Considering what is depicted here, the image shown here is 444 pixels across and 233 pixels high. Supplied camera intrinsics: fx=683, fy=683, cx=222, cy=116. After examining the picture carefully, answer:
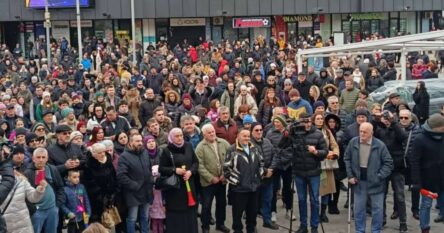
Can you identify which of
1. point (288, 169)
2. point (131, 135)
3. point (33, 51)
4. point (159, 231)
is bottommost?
point (159, 231)

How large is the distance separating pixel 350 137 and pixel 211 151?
7.32 feet

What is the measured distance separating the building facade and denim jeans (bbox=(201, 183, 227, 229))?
98.7 feet

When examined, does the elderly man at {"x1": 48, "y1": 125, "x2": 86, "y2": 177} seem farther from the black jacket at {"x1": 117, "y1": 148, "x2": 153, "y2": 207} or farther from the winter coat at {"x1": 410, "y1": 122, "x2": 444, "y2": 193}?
the winter coat at {"x1": 410, "y1": 122, "x2": 444, "y2": 193}

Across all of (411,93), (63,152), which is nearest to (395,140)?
(63,152)

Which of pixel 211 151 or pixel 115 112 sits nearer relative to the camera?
pixel 211 151

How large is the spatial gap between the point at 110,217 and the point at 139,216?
1.79 feet

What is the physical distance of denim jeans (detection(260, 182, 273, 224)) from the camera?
34.3 ft

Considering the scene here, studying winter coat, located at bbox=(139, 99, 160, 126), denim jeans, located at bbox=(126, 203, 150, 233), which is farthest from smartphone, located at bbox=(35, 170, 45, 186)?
A: winter coat, located at bbox=(139, 99, 160, 126)

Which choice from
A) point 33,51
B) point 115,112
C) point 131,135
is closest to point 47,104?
point 115,112

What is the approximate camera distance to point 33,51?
39875 mm

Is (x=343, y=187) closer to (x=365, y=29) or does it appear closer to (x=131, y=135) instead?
(x=131, y=135)

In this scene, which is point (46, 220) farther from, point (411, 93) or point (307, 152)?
point (411, 93)

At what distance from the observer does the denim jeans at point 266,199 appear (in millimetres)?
10469

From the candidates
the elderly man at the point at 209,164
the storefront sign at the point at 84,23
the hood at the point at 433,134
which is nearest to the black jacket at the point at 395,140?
the hood at the point at 433,134
